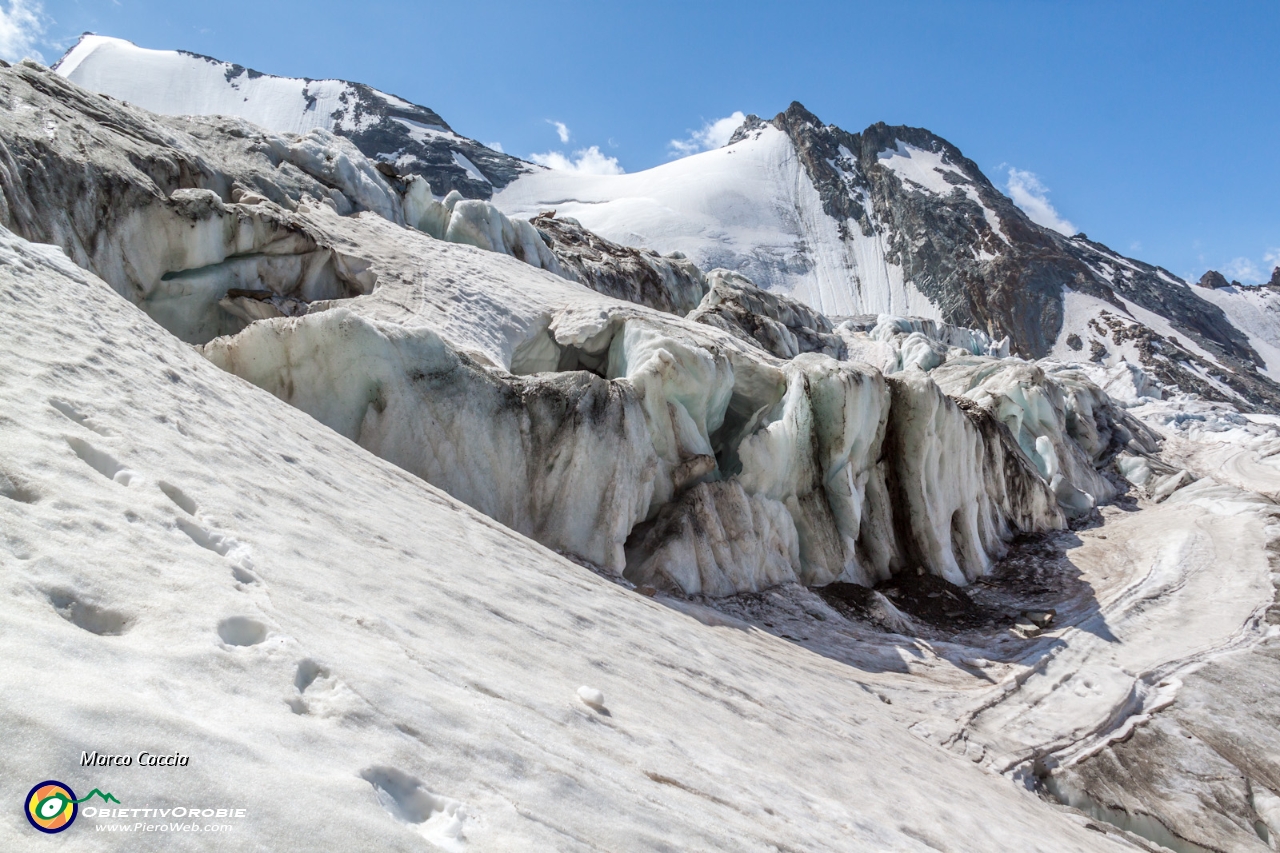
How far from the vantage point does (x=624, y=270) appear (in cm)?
2606

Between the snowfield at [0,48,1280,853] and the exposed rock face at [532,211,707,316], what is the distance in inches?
161

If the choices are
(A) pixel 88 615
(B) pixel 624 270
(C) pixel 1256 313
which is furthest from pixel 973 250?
(A) pixel 88 615

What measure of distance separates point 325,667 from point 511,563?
2.89 m

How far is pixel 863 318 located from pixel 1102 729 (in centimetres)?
4232

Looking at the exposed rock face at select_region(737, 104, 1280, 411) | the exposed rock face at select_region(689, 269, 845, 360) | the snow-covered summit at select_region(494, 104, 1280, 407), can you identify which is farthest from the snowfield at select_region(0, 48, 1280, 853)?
the exposed rock face at select_region(737, 104, 1280, 411)

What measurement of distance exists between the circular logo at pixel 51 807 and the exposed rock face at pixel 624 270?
2141 cm

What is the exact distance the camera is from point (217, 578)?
2.72 m

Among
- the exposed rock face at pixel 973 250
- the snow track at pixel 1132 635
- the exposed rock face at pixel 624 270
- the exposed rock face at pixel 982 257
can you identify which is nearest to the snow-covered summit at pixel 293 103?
the exposed rock face at pixel 973 250

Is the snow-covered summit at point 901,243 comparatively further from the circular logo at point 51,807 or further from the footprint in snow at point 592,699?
the circular logo at point 51,807

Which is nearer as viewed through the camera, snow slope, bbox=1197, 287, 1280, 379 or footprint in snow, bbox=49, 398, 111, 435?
footprint in snow, bbox=49, 398, 111, 435

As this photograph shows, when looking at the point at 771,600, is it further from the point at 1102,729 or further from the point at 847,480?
the point at 1102,729

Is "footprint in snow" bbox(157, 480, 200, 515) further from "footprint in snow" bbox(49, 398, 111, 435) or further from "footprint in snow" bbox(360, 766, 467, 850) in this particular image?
"footprint in snow" bbox(360, 766, 467, 850)

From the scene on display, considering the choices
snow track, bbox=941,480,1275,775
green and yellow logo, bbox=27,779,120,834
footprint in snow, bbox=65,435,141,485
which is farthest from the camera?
snow track, bbox=941,480,1275,775

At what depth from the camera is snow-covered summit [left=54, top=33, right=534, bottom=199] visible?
265 feet
